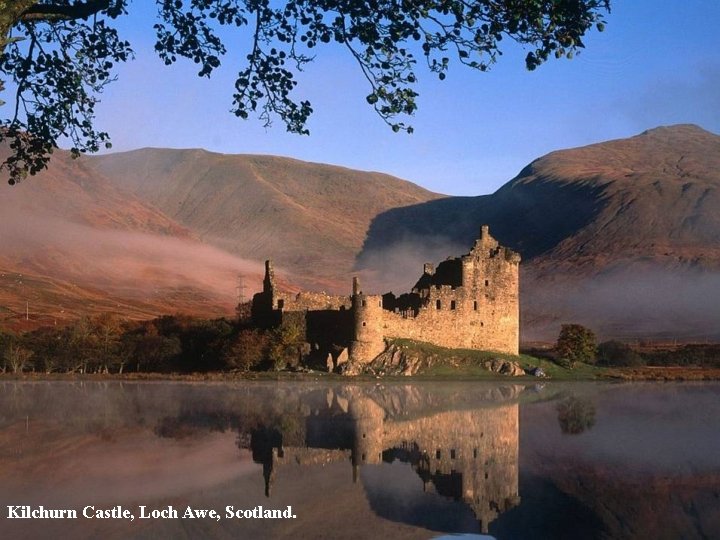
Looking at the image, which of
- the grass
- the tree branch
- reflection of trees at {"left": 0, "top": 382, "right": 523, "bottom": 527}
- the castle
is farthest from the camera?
the grass

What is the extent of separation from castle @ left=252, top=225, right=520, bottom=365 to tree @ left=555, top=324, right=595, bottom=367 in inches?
132

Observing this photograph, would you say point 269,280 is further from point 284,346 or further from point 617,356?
point 617,356

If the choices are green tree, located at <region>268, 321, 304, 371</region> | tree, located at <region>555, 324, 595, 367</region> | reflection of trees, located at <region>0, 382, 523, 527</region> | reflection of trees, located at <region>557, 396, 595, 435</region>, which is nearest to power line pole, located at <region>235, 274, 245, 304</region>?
green tree, located at <region>268, 321, 304, 371</region>

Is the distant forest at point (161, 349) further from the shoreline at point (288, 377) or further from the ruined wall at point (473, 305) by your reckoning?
the ruined wall at point (473, 305)

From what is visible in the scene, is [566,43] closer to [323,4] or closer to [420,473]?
[323,4]

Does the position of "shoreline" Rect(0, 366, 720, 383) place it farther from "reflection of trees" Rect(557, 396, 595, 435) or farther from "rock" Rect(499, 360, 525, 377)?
"reflection of trees" Rect(557, 396, 595, 435)

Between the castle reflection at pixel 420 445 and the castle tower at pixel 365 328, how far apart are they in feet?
60.4

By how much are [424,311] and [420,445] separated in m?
34.0

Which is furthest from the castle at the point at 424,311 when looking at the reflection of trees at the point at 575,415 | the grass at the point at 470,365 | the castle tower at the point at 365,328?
the reflection of trees at the point at 575,415

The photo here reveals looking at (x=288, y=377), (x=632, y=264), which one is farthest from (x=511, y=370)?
(x=632, y=264)

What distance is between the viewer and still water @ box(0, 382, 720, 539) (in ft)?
46.2

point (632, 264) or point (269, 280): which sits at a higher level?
point (632, 264)

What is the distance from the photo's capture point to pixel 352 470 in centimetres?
1922

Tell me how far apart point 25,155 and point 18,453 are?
9597 mm
